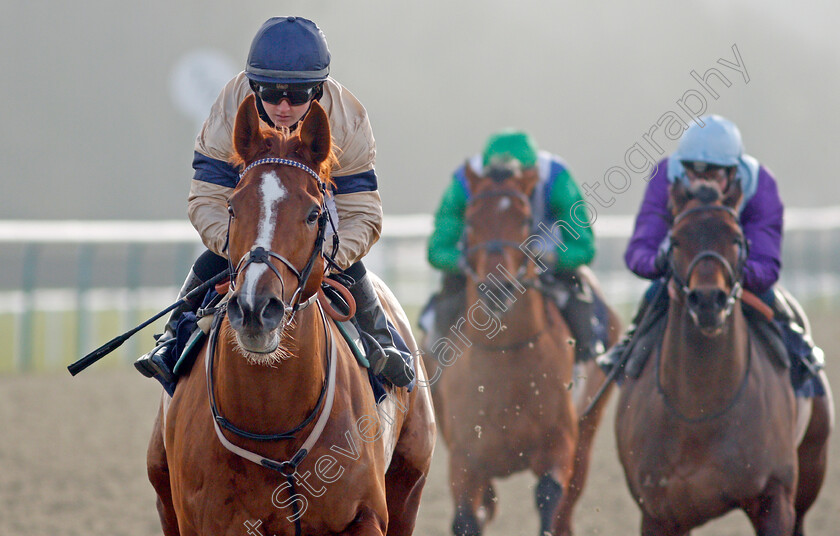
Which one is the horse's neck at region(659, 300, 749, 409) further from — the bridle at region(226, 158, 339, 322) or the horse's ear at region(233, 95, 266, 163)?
the horse's ear at region(233, 95, 266, 163)

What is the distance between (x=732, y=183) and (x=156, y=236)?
8548mm

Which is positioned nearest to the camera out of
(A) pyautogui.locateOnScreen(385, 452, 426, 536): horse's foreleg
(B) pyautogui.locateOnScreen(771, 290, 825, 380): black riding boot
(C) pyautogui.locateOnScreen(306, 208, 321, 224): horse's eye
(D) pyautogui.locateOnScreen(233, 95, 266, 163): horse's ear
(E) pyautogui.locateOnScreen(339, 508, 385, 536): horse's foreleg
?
(C) pyautogui.locateOnScreen(306, 208, 321, 224): horse's eye

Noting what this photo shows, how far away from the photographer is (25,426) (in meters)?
9.24

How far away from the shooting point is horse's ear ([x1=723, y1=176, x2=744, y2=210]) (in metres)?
5.19

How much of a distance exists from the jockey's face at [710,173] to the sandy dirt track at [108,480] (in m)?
2.13

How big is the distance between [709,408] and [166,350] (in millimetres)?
2431

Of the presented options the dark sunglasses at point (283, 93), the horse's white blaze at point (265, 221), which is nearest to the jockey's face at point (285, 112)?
the dark sunglasses at point (283, 93)

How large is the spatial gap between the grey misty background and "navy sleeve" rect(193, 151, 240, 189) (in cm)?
2365

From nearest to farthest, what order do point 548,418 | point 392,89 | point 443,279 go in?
point 548,418
point 443,279
point 392,89

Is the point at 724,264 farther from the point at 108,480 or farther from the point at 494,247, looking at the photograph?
the point at 108,480

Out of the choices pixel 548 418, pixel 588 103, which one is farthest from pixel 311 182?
pixel 588 103

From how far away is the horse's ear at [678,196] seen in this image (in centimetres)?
520

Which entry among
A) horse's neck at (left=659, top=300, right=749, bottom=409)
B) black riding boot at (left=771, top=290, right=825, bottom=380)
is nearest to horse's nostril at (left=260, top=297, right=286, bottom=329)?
horse's neck at (left=659, top=300, right=749, bottom=409)

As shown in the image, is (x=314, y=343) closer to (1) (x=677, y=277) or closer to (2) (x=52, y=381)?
(1) (x=677, y=277)
